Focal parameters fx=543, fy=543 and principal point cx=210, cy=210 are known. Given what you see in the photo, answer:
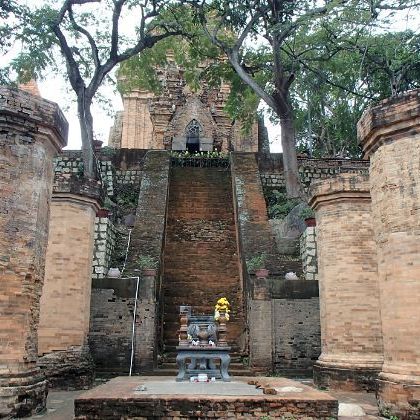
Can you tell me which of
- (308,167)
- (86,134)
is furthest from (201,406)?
(308,167)

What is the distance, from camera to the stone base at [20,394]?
5859mm

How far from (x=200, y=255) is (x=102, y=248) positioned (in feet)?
9.24

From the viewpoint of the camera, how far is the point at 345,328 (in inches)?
363

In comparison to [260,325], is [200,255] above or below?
above

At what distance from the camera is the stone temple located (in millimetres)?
6395

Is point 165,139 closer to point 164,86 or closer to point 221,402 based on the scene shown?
point 164,86

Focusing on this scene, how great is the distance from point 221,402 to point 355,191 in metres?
5.14

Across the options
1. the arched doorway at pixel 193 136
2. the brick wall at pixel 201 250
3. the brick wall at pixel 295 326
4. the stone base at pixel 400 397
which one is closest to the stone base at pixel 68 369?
the brick wall at pixel 201 250

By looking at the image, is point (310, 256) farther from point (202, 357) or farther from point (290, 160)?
point (202, 357)

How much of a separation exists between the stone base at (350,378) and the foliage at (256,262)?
2870mm

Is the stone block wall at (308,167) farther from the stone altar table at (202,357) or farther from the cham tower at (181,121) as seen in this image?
the stone altar table at (202,357)

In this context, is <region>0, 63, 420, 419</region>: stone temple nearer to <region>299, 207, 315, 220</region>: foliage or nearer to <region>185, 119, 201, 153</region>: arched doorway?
<region>299, 207, 315, 220</region>: foliage

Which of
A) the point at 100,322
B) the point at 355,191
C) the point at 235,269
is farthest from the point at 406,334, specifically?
the point at 235,269

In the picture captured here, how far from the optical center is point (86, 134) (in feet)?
51.5
